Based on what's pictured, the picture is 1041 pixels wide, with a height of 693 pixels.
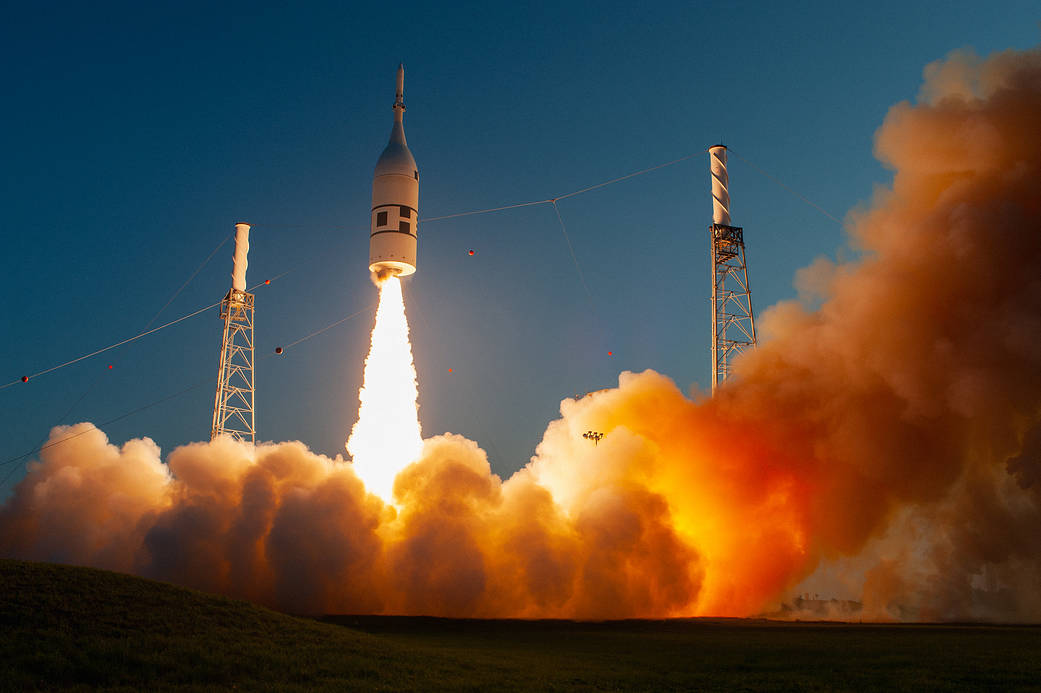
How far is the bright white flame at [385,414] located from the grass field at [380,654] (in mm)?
13967

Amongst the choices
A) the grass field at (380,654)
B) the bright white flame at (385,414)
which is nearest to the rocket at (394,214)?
the bright white flame at (385,414)

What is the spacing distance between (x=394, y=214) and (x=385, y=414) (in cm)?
1032

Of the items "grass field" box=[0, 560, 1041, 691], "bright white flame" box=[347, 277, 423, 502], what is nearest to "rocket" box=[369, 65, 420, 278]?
"bright white flame" box=[347, 277, 423, 502]

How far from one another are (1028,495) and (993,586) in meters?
5.09

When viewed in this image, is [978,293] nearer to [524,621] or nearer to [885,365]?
[885,365]

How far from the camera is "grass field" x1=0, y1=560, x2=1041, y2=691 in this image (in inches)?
870

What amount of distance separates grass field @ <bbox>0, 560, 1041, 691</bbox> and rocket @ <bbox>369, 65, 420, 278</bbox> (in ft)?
61.0

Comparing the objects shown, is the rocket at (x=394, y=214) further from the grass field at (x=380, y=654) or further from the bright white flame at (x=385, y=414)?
the grass field at (x=380, y=654)

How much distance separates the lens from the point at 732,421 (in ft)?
145

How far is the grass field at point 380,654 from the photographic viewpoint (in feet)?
72.5

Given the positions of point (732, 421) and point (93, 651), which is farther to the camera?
point (732, 421)

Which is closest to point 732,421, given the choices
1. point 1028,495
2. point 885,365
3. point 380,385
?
point 885,365

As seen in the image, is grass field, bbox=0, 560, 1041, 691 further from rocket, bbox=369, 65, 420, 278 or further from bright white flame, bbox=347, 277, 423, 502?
rocket, bbox=369, 65, 420, 278

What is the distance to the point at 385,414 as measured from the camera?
152ft
